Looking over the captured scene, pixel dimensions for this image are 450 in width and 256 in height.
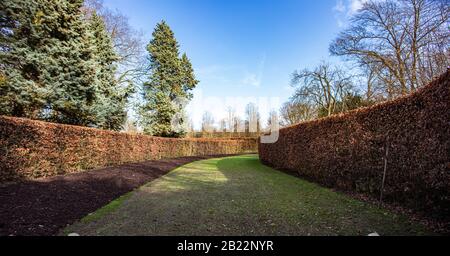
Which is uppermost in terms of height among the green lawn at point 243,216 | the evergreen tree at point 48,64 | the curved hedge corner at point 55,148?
the evergreen tree at point 48,64

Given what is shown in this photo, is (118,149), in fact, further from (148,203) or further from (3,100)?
(148,203)

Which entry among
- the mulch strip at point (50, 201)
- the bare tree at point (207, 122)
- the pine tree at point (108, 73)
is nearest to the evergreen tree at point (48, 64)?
the pine tree at point (108, 73)

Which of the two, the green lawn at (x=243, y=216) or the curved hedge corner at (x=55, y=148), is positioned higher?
the curved hedge corner at (x=55, y=148)

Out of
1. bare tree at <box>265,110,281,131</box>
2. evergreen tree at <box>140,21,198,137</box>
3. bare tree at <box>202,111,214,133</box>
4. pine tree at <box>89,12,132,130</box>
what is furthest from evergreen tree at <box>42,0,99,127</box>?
bare tree at <box>202,111,214,133</box>

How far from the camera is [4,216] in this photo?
3.67 meters

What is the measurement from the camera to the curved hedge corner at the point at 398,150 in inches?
151

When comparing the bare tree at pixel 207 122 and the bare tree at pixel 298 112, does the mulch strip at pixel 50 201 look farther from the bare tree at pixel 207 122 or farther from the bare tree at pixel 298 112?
the bare tree at pixel 207 122

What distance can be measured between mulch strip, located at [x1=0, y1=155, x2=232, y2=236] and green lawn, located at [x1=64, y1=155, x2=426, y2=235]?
1.26ft

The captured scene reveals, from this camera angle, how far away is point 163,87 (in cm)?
2244

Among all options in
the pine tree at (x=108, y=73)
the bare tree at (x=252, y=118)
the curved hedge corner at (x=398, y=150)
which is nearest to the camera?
the curved hedge corner at (x=398, y=150)

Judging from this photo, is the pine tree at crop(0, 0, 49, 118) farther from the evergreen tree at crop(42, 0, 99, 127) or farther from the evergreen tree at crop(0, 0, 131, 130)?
the evergreen tree at crop(42, 0, 99, 127)

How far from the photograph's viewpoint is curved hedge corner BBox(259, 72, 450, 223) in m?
3.82

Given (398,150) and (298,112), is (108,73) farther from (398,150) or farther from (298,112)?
(298,112)

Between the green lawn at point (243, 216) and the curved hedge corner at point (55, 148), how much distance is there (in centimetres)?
324
